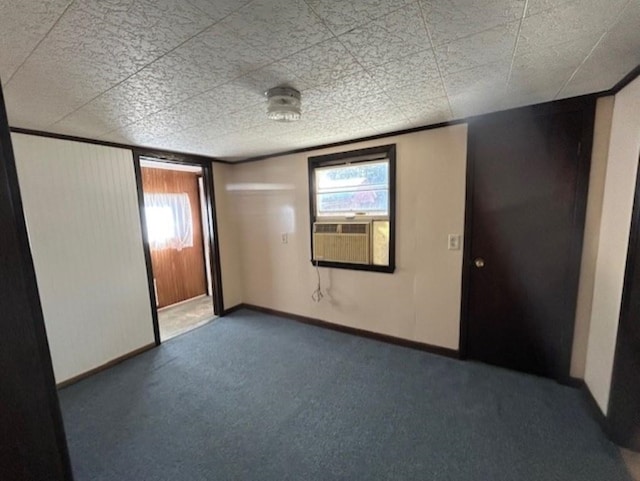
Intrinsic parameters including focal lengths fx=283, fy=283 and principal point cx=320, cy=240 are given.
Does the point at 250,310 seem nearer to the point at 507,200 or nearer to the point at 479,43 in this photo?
the point at 507,200

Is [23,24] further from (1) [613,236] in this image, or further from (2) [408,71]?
(1) [613,236]

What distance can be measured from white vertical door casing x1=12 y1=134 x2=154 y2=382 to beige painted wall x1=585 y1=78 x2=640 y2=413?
388 centimetres

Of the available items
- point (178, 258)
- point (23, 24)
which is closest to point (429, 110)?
point (23, 24)

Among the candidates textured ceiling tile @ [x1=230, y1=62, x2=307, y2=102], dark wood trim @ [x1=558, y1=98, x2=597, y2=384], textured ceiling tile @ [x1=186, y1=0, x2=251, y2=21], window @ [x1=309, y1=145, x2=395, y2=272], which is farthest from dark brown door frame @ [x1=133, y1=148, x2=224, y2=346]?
dark wood trim @ [x1=558, y1=98, x2=597, y2=384]

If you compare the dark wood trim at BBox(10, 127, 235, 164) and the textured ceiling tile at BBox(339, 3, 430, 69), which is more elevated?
the textured ceiling tile at BBox(339, 3, 430, 69)

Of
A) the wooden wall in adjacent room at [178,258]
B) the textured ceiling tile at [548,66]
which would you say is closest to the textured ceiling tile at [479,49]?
the textured ceiling tile at [548,66]

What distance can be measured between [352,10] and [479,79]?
101 cm

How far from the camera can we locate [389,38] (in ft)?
3.99

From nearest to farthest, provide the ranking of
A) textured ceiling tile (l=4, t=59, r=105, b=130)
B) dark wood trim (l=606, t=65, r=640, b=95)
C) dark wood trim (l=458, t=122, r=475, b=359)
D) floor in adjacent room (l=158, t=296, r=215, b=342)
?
textured ceiling tile (l=4, t=59, r=105, b=130) < dark wood trim (l=606, t=65, r=640, b=95) < dark wood trim (l=458, t=122, r=475, b=359) < floor in adjacent room (l=158, t=296, r=215, b=342)

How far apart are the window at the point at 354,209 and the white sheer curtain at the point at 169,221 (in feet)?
8.19

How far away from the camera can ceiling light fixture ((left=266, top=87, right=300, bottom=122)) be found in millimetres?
1646

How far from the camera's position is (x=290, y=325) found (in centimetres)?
351

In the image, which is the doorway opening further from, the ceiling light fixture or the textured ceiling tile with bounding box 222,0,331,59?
the textured ceiling tile with bounding box 222,0,331,59

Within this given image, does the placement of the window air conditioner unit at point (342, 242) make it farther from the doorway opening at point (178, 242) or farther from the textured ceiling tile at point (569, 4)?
the textured ceiling tile at point (569, 4)
